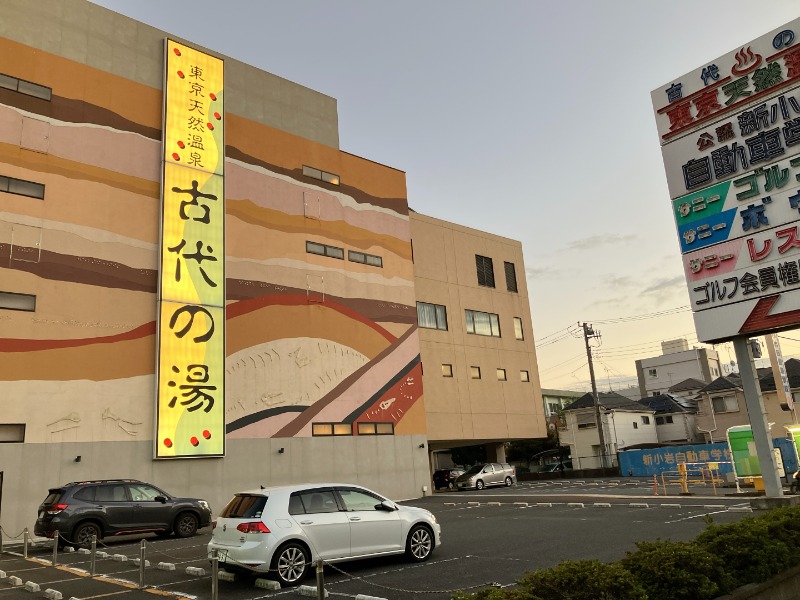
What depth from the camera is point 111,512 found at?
17828mm

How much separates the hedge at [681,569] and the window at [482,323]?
100 ft

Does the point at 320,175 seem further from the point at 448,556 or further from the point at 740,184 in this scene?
the point at 448,556

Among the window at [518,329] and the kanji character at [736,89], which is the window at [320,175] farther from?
the kanji character at [736,89]

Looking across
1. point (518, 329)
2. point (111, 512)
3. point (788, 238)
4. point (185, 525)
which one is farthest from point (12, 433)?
point (518, 329)

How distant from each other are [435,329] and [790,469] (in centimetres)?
1973

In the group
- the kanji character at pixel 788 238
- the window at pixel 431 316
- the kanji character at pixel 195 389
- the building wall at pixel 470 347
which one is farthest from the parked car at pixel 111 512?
the window at pixel 431 316

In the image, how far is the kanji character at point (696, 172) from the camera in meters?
17.0

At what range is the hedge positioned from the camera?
762 centimetres

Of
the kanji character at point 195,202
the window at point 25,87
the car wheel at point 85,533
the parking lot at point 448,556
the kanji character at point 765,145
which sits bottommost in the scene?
the parking lot at point 448,556

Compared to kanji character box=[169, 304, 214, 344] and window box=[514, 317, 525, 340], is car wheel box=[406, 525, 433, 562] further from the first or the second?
window box=[514, 317, 525, 340]

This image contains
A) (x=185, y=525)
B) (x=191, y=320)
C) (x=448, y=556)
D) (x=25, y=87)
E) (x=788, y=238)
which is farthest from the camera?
(x=191, y=320)

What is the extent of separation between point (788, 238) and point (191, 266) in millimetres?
20532

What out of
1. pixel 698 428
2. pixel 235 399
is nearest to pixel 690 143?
pixel 235 399

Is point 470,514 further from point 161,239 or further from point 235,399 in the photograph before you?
point 161,239
